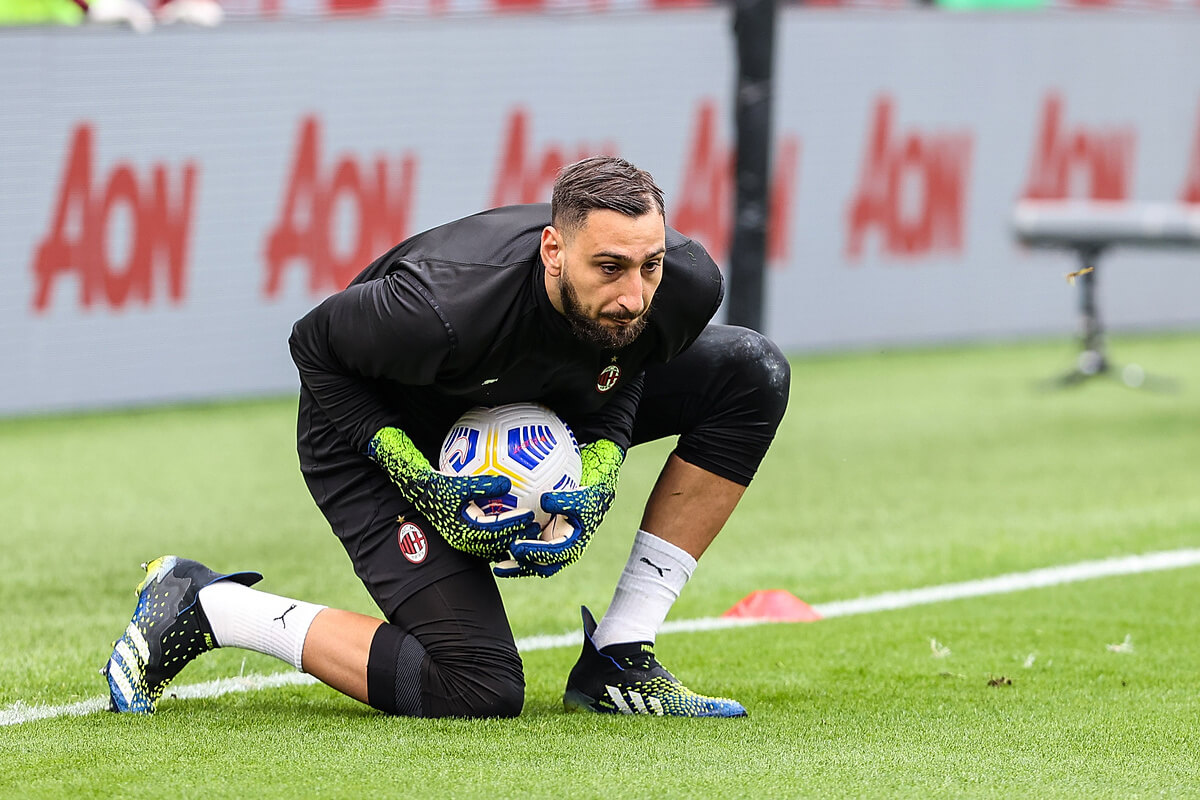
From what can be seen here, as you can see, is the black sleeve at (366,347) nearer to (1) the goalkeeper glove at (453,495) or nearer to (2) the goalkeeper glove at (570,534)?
(1) the goalkeeper glove at (453,495)

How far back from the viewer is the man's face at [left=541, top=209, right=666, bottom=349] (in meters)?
3.93

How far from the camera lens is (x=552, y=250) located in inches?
159

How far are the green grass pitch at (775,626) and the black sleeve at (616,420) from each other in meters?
0.68

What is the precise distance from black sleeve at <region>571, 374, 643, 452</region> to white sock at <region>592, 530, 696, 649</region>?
0.28 meters

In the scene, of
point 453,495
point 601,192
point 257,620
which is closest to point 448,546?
point 453,495

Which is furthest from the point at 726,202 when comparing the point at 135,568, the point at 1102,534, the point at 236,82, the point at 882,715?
the point at 882,715

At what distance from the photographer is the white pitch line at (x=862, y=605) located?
4457 millimetres

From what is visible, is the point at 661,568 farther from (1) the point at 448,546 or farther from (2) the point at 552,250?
(2) the point at 552,250

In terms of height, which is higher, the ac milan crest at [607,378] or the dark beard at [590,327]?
the dark beard at [590,327]

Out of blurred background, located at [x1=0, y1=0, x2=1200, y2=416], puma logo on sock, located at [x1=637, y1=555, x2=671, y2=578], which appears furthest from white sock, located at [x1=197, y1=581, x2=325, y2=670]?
blurred background, located at [x1=0, y1=0, x2=1200, y2=416]

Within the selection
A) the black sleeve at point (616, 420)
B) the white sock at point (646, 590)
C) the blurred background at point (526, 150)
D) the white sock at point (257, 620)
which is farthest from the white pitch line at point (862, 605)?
the blurred background at point (526, 150)

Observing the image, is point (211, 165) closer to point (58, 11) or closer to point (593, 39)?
point (58, 11)

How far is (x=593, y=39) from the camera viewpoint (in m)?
12.2

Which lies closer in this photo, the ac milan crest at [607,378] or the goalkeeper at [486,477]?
the goalkeeper at [486,477]
